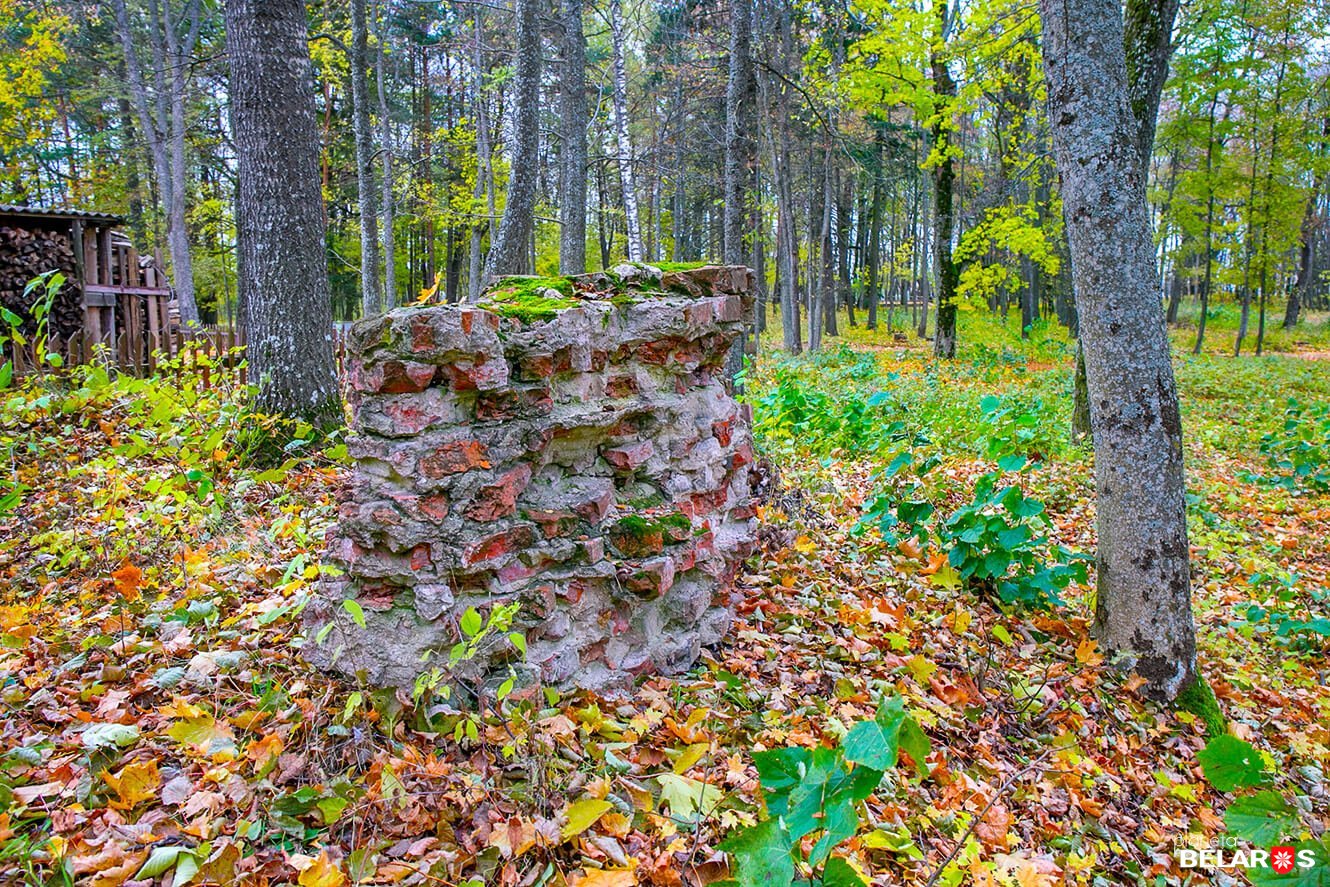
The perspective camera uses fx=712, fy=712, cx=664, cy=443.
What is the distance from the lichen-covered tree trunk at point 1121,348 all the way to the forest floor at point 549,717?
14.5 inches

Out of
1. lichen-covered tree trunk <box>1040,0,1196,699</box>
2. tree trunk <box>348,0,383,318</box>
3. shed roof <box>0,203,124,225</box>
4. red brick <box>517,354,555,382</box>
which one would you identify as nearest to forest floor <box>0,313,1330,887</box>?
lichen-covered tree trunk <box>1040,0,1196,699</box>

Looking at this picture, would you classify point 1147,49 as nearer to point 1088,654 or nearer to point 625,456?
point 1088,654

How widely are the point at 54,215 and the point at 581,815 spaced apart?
40.2 feet

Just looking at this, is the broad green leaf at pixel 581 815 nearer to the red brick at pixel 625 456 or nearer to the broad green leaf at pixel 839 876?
the broad green leaf at pixel 839 876

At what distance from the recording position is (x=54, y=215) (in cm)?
1012

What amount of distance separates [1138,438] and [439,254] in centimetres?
3086

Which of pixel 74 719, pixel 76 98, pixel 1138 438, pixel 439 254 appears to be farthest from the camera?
pixel 439 254

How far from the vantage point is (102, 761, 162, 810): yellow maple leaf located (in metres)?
2.40

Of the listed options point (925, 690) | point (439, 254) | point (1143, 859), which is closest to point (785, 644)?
point (925, 690)

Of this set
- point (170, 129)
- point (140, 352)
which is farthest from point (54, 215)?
point (170, 129)

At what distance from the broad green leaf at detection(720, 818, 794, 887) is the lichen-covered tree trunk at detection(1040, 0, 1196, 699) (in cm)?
323

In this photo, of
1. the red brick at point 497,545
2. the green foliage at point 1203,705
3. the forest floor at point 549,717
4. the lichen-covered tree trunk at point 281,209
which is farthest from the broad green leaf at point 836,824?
the lichen-covered tree trunk at point 281,209

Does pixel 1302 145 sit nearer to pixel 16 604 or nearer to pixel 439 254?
pixel 16 604

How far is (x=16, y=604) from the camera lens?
3.61 meters
